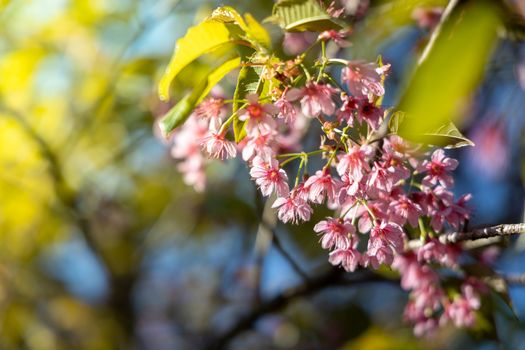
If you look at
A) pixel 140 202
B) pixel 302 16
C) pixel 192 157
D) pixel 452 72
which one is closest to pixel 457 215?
pixel 302 16

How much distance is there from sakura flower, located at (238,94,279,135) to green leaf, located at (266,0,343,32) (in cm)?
11

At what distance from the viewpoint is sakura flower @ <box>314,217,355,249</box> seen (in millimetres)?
913

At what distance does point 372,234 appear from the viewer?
0.88m

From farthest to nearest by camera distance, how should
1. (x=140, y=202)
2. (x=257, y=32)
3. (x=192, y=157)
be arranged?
(x=140, y=202) → (x=192, y=157) → (x=257, y=32)

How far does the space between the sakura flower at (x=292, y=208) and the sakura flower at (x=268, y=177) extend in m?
0.02

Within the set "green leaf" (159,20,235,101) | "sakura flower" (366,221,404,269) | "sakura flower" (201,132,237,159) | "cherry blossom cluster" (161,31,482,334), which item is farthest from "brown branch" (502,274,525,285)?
"green leaf" (159,20,235,101)

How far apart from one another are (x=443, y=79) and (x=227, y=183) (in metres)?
2.15

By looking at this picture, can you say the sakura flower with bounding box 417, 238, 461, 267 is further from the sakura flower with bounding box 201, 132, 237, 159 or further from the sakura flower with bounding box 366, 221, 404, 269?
the sakura flower with bounding box 201, 132, 237, 159

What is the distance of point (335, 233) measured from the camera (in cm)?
92

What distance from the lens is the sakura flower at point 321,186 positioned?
0.86 m

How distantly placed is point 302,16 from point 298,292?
976 millimetres

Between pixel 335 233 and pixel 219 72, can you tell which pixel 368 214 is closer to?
pixel 335 233

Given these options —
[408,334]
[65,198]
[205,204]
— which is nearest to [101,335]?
[205,204]

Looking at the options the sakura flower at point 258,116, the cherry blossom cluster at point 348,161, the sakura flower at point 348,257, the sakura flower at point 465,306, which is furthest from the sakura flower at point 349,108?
the sakura flower at point 465,306
